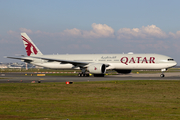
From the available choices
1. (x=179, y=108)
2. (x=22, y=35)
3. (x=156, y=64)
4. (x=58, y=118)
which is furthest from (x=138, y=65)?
(x=58, y=118)

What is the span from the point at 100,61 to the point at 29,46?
59.6 feet

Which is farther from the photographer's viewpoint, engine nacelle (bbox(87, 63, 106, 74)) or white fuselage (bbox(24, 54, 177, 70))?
engine nacelle (bbox(87, 63, 106, 74))

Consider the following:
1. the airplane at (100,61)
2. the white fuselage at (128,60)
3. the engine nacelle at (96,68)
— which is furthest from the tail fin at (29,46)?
the engine nacelle at (96,68)

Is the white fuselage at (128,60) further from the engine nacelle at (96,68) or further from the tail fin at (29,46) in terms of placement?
the tail fin at (29,46)

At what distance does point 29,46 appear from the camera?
6222cm

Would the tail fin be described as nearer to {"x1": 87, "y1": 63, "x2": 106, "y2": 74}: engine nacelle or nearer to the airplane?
the airplane

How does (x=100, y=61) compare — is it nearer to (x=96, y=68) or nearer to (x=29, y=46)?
(x=96, y=68)

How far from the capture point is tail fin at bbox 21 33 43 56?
62281 mm

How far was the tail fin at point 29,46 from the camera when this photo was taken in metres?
62.3

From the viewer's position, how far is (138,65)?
165 feet

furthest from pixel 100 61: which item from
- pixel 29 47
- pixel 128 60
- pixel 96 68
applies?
pixel 29 47

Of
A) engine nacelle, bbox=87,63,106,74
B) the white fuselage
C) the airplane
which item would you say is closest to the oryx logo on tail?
the airplane

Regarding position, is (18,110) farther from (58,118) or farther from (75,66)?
(75,66)

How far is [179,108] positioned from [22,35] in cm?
5373
